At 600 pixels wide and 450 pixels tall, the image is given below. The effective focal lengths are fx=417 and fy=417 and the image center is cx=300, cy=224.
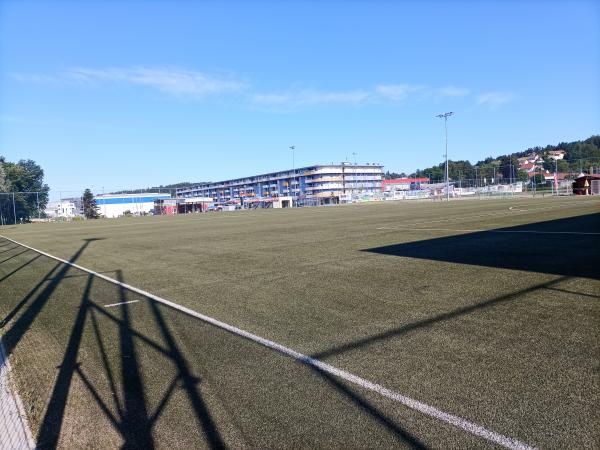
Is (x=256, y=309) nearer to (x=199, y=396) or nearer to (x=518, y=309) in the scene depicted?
(x=199, y=396)

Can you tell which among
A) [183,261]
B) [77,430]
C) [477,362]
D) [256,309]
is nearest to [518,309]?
[477,362]

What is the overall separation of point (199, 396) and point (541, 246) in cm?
1087

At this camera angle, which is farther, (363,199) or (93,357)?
(363,199)

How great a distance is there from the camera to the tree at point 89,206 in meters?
83.6

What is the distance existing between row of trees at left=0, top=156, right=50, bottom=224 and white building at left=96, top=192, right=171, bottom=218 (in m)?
14.6

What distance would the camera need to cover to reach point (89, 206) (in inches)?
3371

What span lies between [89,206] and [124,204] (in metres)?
16.6

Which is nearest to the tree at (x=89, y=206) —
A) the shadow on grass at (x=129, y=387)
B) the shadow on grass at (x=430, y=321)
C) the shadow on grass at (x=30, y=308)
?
the shadow on grass at (x=30, y=308)

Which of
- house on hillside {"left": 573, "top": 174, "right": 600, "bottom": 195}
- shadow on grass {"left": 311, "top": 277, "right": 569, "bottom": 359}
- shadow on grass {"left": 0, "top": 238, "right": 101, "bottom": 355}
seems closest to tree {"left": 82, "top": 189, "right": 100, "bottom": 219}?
shadow on grass {"left": 0, "top": 238, "right": 101, "bottom": 355}

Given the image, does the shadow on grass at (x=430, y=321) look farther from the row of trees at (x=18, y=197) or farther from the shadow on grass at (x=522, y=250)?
the row of trees at (x=18, y=197)

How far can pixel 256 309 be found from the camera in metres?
6.63

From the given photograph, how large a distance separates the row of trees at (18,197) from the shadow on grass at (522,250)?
6519cm

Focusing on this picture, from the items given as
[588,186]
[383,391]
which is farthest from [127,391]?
[588,186]

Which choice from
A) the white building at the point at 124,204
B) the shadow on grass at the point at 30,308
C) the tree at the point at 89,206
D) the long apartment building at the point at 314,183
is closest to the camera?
the shadow on grass at the point at 30,308
